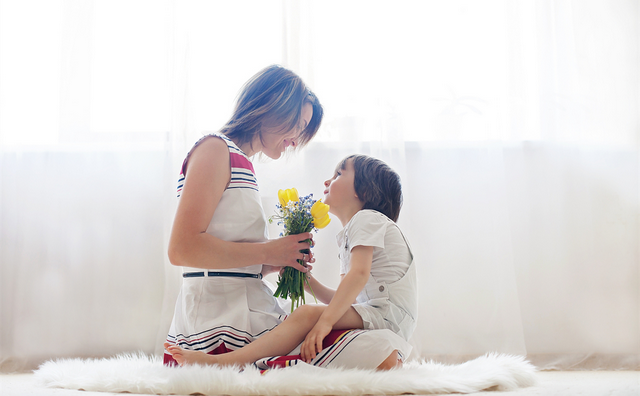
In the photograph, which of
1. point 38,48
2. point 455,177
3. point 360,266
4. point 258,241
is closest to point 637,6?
point 455,177

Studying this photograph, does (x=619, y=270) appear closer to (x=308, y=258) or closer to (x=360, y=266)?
(x=360, y=266)

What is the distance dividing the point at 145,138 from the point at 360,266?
1070 millimetres

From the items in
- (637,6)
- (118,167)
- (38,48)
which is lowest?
(118,167)

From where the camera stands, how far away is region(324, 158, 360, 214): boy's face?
54.5 inches

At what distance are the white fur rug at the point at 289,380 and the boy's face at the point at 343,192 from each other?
1.80 ft

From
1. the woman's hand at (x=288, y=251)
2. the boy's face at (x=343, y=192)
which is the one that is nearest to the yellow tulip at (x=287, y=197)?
the woman's hand at (x=288, y=251)

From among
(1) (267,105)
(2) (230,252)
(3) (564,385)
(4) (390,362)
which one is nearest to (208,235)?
(2) (230,252)

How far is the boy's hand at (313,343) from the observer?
1.03 meters

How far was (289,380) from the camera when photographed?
90cm

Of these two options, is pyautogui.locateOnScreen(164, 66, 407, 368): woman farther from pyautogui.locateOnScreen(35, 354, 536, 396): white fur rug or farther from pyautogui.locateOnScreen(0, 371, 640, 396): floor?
pyautogui.locateOnScreen(0, 371, 640, 396): floor

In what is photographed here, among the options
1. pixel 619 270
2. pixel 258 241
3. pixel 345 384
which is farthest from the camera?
pixel 619 270

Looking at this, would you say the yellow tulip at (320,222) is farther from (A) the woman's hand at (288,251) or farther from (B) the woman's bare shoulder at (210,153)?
(B) the woman's bare shoulder at (210,153)

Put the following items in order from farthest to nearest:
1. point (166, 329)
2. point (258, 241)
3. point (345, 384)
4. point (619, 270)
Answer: point (619, 270)
point (166, 329)
point (258, 241)
point (345, 384)

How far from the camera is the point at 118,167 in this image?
1680mm
